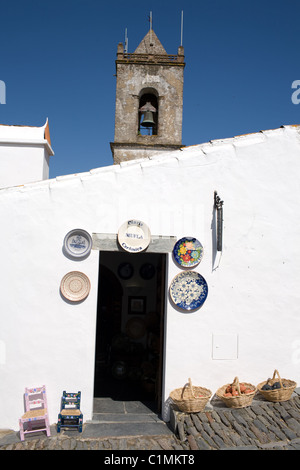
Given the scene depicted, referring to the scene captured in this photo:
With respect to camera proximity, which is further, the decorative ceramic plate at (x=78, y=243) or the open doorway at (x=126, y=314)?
the open doorway at (x=126, y=314)

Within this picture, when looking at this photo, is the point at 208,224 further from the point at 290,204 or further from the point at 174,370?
the point at 174,370

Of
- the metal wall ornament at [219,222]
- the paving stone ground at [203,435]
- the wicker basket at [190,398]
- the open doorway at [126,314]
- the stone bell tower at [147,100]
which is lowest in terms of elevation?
the paving stone ground at [203,435]

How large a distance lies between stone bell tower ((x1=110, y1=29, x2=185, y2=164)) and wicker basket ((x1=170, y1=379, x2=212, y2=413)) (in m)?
9.41

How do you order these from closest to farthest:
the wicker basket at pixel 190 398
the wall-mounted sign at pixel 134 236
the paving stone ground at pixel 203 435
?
the paving stone ground at pixel 203 435, the wicker basket at pixel 190 398, the wall-mounted sign at pixel 134 236

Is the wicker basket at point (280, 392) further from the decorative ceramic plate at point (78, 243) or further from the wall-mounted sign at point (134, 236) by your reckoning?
the decorative ceramic plate at point (78, 243)

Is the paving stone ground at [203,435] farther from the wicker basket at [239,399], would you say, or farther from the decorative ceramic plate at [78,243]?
the decorative ceramic plate at [78,243]

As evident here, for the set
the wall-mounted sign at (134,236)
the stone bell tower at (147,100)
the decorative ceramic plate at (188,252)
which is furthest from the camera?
the stone bell tower at (147,100)

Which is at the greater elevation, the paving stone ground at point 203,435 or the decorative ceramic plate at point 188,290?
the decorative ceramic plate at point 188,290

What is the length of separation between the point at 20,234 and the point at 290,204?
14.6 feet

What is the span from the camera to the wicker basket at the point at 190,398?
5.51 meters

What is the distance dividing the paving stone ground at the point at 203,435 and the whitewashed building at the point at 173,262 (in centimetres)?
45

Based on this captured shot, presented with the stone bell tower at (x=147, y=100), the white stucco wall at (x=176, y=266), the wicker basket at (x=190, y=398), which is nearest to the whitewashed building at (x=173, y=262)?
the white stucco wall at (x=176, y=266)

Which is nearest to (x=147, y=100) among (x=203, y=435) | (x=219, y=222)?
(x=219, y=222)

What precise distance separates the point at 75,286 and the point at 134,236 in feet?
3.95
